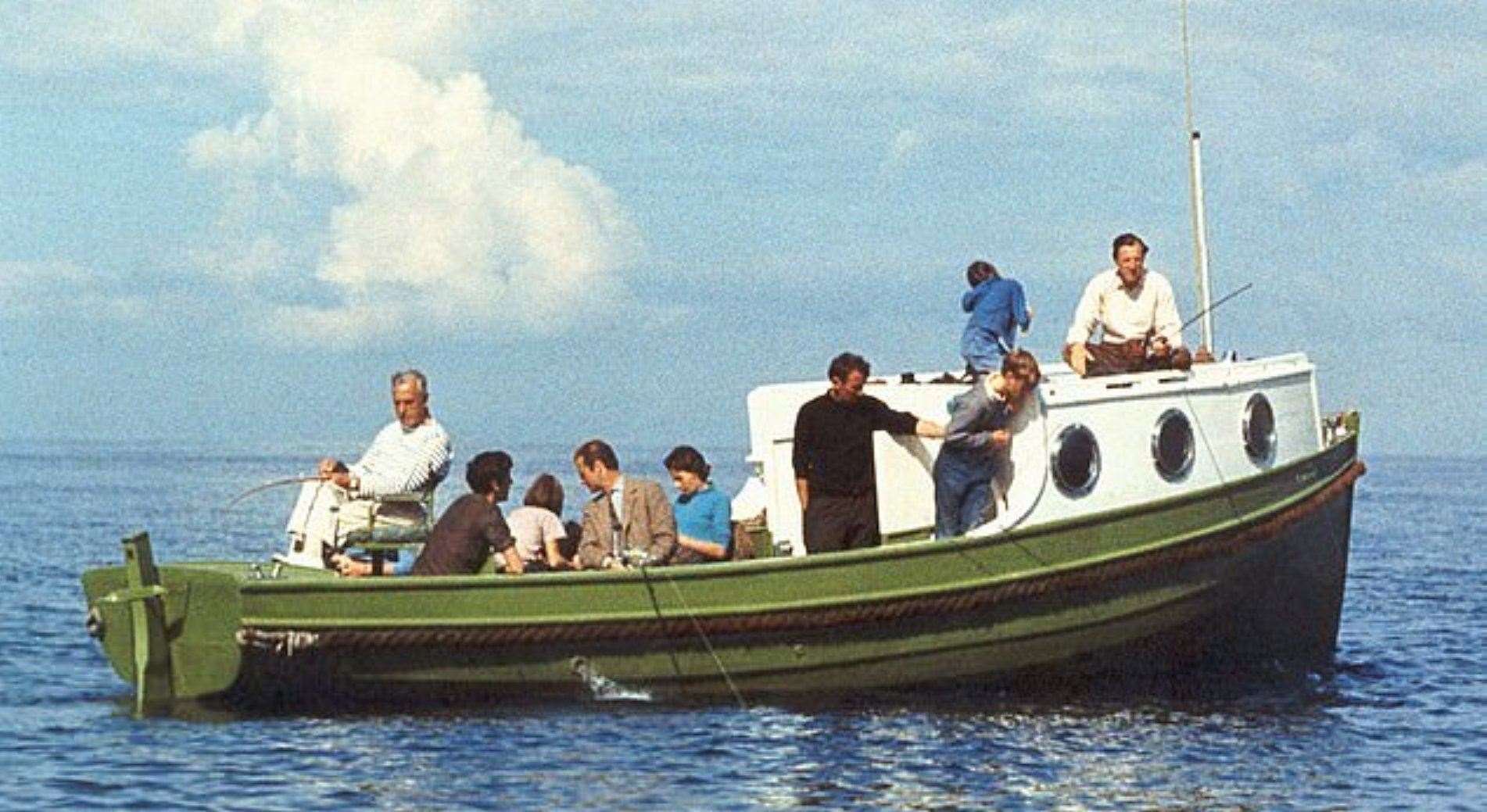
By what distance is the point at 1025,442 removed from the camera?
17.5 meters

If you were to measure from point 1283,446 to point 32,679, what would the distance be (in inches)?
425

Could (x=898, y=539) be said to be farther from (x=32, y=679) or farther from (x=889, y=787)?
(x=32, y=679)

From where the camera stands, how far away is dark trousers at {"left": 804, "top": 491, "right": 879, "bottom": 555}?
17312mm

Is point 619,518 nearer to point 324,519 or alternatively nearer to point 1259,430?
point 324,519

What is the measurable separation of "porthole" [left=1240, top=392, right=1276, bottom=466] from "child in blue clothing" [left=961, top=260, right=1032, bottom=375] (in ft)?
6.51

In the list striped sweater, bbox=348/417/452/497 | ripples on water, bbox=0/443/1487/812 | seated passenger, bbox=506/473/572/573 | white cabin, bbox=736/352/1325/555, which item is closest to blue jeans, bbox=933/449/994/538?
white cabin, bbox=736/352/1325/555

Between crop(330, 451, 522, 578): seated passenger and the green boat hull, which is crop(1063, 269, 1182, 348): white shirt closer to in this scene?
the green boat hull

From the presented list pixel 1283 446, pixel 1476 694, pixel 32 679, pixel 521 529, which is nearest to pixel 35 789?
pixel 521 529

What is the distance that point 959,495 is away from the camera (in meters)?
17.3

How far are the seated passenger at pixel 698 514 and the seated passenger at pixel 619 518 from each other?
0.84 feet

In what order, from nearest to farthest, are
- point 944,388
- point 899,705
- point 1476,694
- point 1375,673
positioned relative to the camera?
point 899,705 < point 944,388 < point 1476,694 < point 1375,673

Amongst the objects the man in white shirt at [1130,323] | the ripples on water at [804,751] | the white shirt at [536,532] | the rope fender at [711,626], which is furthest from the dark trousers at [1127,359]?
the white shirt at [536,532]

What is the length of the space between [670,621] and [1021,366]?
3003 mm

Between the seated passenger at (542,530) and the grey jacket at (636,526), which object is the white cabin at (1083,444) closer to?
the grey jacket at (636,526)
